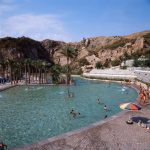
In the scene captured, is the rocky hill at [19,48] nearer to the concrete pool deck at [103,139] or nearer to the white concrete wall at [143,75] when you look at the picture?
the white concrete wall at [143,75]

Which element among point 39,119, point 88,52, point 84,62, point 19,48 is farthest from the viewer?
point 88,52

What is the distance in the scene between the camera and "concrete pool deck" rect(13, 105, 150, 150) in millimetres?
18703

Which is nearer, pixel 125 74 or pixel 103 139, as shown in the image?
pixel 103 139

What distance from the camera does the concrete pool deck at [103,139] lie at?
736 inches

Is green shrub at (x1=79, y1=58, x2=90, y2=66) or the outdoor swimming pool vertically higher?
green shrub at (x1=79, y1=58, x2=90, y2=66)

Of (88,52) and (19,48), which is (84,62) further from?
(19,48)

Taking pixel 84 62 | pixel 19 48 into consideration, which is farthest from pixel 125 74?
pixel 19 48

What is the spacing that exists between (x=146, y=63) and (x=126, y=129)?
77912 millimetres

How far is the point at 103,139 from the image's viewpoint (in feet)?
67.2

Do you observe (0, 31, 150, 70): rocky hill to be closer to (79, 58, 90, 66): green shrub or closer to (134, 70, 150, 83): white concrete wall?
(79, 58, 90, 66): green shrub

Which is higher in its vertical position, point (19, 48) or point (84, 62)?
point (19, 48)

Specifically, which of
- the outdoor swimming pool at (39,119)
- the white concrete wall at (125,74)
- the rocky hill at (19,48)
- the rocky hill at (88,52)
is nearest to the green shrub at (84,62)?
the rocky hill at (88,52)

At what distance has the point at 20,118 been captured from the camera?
31672 millimetres

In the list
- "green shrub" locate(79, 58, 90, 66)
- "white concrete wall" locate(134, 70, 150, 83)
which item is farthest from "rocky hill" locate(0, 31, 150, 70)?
"white concrete wall" locate(134, 70, 150, 83)
